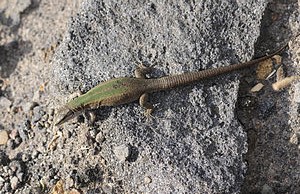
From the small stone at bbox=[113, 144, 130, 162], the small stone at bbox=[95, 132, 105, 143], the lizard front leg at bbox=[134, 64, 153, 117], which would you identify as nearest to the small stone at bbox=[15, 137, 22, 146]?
the small stone at bbox=[95, 132, 105, 143]

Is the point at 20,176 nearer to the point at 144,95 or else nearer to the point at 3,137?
the point at 3,137

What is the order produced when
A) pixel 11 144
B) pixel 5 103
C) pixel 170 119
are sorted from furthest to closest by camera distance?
1. pixel 5 103
2. pixel 11 144
3. pixel 170 119

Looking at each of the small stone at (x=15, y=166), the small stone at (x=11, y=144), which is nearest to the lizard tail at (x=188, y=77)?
the small stone at (x=15, y=166)

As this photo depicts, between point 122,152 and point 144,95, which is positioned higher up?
point 144,95

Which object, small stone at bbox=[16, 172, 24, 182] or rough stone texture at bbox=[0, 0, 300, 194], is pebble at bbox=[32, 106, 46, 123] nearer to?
rough stone texture at bbox=[0, 0, 300, 194]

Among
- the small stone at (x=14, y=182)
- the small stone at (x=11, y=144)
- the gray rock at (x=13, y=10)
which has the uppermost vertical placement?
the gray rock at (x=13, y=10)

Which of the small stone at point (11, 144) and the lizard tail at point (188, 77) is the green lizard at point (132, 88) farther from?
the small stone at point (11, 144)

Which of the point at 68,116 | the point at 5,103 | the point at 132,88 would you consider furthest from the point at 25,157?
the point at 132,88
